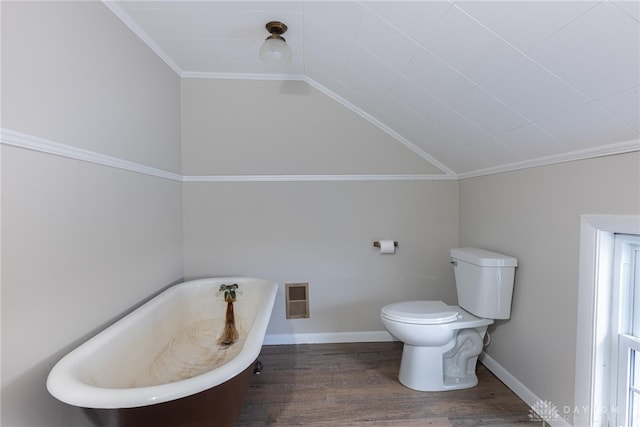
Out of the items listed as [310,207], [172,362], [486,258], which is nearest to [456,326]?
[486,258]

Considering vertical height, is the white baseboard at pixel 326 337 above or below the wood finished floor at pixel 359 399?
above

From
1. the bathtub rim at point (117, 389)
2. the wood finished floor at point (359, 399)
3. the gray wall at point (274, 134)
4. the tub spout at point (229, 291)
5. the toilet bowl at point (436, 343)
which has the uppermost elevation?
the gray wall at point (274, 134)

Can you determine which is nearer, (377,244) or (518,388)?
(518,388)

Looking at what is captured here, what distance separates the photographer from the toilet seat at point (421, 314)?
185 cm

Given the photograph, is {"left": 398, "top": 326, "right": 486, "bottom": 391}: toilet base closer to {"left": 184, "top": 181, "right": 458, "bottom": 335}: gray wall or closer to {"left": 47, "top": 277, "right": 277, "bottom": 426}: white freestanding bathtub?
{"left": 184, "top": 181, "right": 458, "bottom": 335}: gray wall

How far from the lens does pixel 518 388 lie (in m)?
1.84

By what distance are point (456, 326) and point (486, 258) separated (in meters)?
0.45

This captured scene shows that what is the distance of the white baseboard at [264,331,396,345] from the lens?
254cm

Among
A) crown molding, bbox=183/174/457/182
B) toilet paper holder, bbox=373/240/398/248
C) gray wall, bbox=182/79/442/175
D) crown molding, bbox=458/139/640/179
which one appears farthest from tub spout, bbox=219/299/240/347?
crown molding, bbox=458/139/640/179

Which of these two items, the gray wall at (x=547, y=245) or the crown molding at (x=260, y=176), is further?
the gray wall at (x=547, y=245)

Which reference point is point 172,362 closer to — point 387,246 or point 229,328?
point 229,328

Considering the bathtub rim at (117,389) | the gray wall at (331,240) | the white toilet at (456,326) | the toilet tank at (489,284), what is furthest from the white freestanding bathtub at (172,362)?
the toilet tank at (489,284)

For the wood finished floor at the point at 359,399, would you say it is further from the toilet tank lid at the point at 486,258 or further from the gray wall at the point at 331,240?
the toilet tank lid at the point at 486,258

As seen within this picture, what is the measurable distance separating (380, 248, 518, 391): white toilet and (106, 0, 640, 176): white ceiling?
669 millimetres
